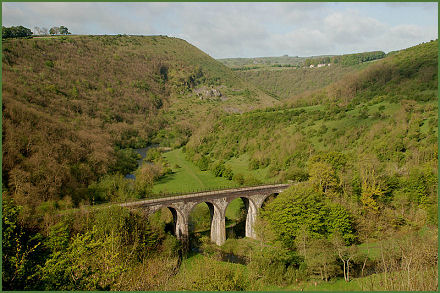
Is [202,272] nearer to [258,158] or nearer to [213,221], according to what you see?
[213,221]

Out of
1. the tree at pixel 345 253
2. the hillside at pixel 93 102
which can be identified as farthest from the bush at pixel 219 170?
the tree at pixel 345 253

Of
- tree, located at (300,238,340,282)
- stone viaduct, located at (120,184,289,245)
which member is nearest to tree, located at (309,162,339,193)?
stone viaduct, located at (120,184,289,245)

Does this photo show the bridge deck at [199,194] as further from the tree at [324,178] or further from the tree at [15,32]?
the tree at [15,32]

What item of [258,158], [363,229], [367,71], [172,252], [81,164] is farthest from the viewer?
[367,71]

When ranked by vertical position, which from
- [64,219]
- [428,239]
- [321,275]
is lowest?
[321,275]

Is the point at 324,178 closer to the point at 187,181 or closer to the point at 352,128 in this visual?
the point at 352,128

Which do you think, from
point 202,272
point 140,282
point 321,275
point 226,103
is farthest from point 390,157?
point 226,103

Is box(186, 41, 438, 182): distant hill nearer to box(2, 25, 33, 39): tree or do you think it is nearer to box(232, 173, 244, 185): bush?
A: box(232, 173, 244, 185): bush
